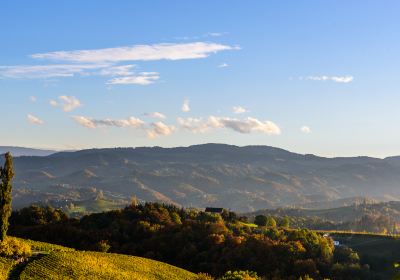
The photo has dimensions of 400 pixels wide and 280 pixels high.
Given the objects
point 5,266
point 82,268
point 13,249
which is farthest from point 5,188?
point 82,268

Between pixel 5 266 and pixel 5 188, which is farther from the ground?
pixel 5 188

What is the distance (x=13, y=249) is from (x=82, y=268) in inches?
369

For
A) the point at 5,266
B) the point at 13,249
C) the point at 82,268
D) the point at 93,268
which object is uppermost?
the point at 13,249

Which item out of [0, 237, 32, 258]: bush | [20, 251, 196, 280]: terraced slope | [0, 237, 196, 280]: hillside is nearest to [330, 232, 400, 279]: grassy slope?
[20, 251, 196, 280]: terraced slope

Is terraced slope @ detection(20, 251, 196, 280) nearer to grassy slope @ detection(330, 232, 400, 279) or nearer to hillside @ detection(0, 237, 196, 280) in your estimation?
hillside @ detection(0, 237, 196, 280)

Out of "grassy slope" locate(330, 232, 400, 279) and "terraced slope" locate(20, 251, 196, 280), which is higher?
"terraced slope" locate(20, 251, 196, 280)

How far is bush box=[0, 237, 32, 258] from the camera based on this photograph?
65694 mm

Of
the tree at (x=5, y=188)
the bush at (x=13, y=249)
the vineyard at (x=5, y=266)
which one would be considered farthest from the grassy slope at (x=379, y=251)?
the vineyard at (x=5, y=266)

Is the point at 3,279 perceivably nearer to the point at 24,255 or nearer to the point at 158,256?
the point at 24,255

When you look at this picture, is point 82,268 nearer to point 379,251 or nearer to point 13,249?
point 13,249

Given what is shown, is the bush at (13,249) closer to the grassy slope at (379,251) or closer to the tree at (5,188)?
the tree at (5,188)

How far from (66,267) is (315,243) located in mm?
106085

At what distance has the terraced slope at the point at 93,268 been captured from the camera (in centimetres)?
6194

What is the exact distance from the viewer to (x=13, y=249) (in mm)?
67625
